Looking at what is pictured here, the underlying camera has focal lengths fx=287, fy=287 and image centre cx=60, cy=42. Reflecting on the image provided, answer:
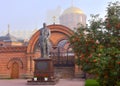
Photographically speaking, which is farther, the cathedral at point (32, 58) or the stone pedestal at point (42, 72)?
the cathedral at point (32, 58)

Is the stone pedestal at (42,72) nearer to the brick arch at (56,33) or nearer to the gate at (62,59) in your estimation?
the brick arch at (56,33)

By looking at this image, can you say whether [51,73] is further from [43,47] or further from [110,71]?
[110,71]

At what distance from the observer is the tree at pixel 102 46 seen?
42.7 feet

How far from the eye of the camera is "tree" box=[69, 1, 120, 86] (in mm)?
13016

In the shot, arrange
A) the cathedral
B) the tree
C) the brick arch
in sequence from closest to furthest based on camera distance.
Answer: the tree, the cathedral, the brick arch

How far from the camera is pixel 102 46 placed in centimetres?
1567

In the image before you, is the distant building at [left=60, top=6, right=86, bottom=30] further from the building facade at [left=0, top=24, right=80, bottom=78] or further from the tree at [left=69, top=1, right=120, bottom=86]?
the tree at [left=69, top=1, right=120, bottom=86]

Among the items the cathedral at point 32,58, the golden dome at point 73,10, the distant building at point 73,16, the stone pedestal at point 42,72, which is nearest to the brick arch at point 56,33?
the cathedral at point 32,58

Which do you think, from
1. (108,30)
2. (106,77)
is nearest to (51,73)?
(108,30)

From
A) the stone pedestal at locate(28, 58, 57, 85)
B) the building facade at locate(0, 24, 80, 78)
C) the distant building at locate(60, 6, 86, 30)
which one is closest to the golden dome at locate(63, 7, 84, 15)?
the distant building at locate(60, 6, 86, 30)

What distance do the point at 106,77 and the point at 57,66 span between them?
871 inches

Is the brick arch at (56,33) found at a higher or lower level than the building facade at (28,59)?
higher

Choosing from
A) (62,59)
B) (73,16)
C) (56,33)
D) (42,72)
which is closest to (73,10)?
(73,16)

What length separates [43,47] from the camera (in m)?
22.0
